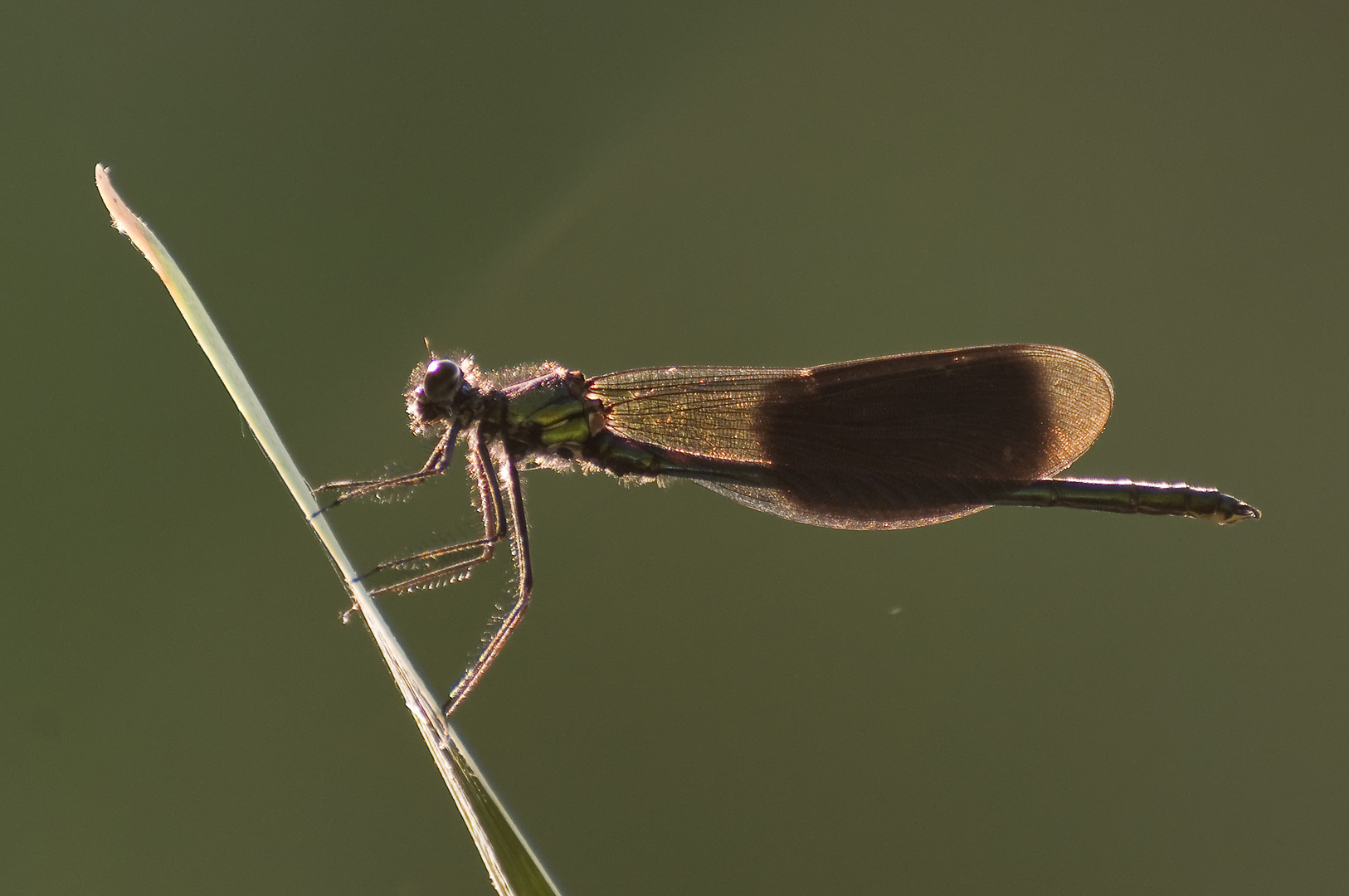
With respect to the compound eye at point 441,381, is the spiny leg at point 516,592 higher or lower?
lower

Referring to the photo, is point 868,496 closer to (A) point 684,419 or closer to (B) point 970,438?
(B) point 970,438

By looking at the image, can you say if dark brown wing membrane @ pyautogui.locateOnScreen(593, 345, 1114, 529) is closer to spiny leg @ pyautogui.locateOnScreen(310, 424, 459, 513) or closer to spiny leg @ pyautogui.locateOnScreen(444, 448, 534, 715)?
spiny leg @ pyautogui.locateOnScreen(444, 448, 534, 715)

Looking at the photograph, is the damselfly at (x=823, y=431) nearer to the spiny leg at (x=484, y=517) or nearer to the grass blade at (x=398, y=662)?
the spiny leg at (x=484, y=517)

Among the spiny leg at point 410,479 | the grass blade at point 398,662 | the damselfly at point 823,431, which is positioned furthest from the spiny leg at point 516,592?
the grass blade at point 398,662

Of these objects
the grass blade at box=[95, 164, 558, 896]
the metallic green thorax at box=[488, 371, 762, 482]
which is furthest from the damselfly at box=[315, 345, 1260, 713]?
the grass blade at box=[95, 164, 558, 896]

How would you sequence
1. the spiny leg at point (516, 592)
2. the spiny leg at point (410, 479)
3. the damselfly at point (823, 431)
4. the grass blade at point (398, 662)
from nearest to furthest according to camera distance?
the grass blade at point (398, 662), the spiny leg at point (516, 592), the spiny leg at point (410, 479), the damselfly at point (823, 431)

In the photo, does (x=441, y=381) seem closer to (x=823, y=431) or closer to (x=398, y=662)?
(x=823, y=431)
